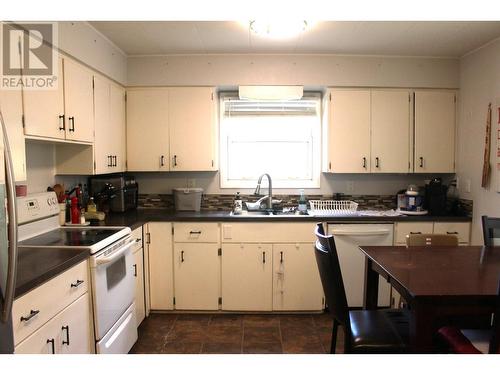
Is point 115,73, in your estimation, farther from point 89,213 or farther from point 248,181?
point 248,181

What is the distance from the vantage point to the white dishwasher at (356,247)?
294 cm

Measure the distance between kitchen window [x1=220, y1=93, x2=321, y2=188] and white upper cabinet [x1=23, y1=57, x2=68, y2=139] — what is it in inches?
65.3

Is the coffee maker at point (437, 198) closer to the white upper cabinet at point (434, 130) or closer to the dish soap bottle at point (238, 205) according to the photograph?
the white upper cabinet at point (434, 130)

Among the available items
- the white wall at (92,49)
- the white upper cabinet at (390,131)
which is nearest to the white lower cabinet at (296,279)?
the white upper cabinet at (390,131)

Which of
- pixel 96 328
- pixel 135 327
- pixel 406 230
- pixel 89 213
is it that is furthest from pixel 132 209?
pixel 406 230

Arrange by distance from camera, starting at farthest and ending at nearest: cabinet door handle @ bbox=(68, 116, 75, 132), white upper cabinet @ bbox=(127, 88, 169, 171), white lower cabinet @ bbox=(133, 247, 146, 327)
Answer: white upper cabinet @ bbox=(127, 88, 169, 171)
white lower cabinet @ bbox=(133, 247, 146, 327)
cabinet door handle @ bbox=(68, 116, 75, 132)

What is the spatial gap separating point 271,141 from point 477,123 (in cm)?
191

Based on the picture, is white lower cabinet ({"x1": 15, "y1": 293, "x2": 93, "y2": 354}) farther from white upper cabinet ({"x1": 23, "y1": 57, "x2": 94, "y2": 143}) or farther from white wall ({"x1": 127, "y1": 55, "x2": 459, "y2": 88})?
white wall ({"x1": 127, "y1": 55, "x2": 459, "y2": 88})

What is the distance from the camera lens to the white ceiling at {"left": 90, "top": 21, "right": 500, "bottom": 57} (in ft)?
8.18

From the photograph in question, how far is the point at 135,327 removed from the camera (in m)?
2.46

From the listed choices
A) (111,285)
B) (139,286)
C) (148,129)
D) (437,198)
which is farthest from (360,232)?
(148,129)

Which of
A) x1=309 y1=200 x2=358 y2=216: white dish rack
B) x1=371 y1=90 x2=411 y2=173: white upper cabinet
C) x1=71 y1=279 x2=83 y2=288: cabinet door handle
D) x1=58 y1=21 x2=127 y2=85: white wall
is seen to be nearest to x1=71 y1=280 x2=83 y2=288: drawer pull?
x1=71 y1=279 x2=83 y2=288: cabinet door handle

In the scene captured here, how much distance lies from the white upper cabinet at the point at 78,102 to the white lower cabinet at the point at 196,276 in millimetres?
1211

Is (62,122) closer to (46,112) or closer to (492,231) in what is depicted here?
(46,112)
